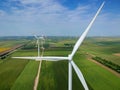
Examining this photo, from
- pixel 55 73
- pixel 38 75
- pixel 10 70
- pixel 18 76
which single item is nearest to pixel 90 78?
pixel 55 73

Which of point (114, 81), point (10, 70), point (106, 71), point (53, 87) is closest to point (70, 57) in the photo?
point (53, 87)

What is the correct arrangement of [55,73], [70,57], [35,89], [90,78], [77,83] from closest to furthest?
[70,57] → [35,89] → [77,83] → [90,78] → [55,73]

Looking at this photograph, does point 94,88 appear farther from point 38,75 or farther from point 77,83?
point 38,75

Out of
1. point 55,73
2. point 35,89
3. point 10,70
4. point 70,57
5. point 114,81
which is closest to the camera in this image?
point 70,57

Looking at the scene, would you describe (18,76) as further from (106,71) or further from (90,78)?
(106,71)

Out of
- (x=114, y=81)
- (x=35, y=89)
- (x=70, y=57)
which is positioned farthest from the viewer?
(x=114, y=81)

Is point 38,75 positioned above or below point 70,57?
below

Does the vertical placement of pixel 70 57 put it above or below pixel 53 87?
above

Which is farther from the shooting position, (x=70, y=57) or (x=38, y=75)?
(x=38, y=75)

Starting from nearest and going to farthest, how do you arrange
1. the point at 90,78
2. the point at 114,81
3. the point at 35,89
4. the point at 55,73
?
the point at 35,89
the point at 114,81
the point at 90,78
the point at 55,73
